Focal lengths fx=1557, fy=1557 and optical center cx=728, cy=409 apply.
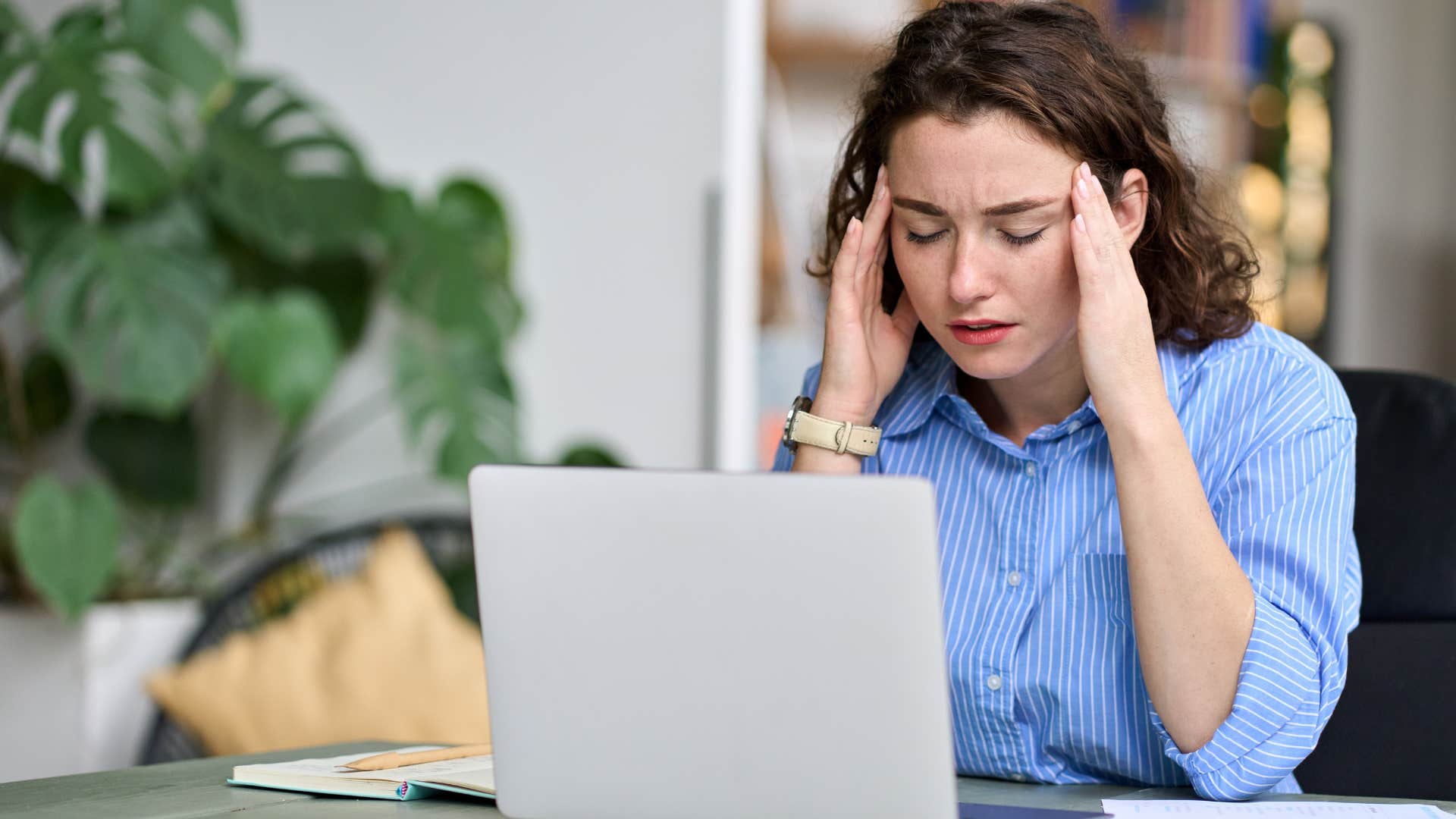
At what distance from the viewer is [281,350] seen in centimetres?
253

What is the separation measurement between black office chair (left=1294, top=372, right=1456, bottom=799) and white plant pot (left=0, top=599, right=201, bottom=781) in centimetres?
187

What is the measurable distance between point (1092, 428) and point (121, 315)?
163cm

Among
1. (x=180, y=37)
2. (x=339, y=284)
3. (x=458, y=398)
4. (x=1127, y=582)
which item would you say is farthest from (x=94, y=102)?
(x=1127, y=582)

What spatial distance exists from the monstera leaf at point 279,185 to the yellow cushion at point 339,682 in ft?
1.99

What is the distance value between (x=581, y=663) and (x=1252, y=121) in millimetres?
3239

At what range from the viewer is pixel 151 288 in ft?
8.02

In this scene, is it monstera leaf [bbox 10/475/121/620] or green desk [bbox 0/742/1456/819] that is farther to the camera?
monstera leaf [bbox 10/475/121/620]

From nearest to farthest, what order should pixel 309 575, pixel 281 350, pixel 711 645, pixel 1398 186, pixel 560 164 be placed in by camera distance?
pixel 711 645, pixel 281 350, pixel 309 575, pixel 560 164, pixel 1398 186

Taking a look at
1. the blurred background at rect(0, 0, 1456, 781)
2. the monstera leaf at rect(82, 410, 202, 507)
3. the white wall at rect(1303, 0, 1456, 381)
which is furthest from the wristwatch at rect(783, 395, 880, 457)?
the white wall at rect(1303, 0, 1456, 381)

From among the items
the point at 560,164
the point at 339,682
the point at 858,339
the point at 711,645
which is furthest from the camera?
the point at 560,164

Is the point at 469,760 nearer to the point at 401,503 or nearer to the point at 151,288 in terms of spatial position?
the point at 151,288

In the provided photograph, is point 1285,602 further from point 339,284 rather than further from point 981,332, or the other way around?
point 339,284

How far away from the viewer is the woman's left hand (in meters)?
1.25

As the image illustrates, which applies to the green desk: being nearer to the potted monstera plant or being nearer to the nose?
the nose
